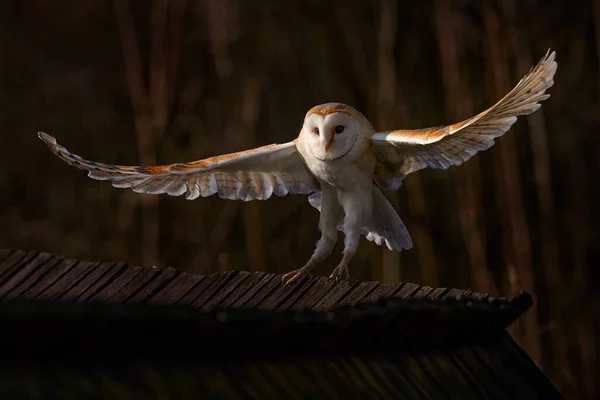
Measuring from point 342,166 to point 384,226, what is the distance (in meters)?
0.35

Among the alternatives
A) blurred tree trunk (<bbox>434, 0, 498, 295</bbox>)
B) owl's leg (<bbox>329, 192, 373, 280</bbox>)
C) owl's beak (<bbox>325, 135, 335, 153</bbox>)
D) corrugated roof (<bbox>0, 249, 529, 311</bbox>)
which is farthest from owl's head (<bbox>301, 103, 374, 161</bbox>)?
blurred tree trunk (<bbox>434, 0, 498, 295</bbox>)

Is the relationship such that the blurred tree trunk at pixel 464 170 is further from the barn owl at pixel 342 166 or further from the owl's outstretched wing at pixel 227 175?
the owl's outstretched wing at pixel 227 175

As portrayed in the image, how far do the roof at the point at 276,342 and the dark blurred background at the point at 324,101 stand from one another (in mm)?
2061

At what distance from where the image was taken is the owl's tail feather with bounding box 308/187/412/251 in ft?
10.5

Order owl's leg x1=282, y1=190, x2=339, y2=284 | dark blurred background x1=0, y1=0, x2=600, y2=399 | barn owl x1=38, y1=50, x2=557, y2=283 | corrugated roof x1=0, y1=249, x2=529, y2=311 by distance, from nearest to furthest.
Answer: corrugated roof x1=0, y1=249, x2=529, y2=311 → barn owl x1=38, y1=50, x2=557, y2=283 → owl's leg x1=282, y1=190, x2=339, y2=284 → dark blurred background x1=0, y1=0, x2=600, y2=399

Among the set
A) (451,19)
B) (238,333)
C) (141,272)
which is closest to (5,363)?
(238,333)

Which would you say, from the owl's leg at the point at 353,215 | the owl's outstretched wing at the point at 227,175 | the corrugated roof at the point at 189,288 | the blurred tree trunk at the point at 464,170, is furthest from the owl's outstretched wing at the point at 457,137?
the blurred tree trunk at the point at 464,170

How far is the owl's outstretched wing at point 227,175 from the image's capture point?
10.1ft

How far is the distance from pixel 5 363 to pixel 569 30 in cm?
433

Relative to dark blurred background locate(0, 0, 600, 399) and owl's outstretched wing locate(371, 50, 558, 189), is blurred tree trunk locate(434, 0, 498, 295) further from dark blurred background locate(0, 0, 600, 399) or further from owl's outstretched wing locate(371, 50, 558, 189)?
→ owl's outstretched wing locate(371, 50, 558, 189)

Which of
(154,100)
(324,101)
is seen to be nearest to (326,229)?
(154,100)

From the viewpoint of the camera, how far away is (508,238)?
437 centimetres

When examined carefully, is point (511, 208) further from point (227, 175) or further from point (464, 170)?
point (227, 175)

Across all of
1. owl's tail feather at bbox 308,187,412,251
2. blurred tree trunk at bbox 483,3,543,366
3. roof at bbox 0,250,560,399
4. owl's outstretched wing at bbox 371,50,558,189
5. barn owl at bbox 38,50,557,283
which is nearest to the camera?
roof at bbox 0,250,560,399
